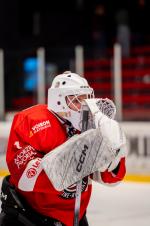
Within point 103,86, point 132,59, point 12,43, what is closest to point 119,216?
point 103,86

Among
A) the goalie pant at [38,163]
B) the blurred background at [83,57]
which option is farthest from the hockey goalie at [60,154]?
the blurred background at [83,57]

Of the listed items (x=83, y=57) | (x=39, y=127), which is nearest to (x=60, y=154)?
(x=39, y=127)

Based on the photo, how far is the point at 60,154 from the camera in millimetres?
1685

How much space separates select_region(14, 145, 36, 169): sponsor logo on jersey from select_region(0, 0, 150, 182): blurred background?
2.90 metres

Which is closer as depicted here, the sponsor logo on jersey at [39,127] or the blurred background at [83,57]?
the sponsor logo on jersey at [39,127]

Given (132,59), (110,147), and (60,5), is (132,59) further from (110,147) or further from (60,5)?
(110,147)

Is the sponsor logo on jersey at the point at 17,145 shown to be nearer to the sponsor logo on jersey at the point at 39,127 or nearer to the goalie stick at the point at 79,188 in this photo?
the sponsor logo on jersey at the point at 39,127

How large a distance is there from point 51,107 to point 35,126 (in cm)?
10

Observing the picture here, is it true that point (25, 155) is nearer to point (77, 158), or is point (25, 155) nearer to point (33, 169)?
point (33, 169)

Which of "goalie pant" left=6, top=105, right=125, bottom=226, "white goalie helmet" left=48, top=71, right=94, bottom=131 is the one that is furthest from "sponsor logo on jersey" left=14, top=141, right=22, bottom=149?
"white goalie helmet" left=48, top=71, right=94, bottom=131

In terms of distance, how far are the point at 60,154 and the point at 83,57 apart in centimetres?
432

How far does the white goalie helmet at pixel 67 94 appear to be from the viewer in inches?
71.9

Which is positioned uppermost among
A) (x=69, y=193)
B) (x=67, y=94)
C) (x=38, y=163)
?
(x=67, y=94)

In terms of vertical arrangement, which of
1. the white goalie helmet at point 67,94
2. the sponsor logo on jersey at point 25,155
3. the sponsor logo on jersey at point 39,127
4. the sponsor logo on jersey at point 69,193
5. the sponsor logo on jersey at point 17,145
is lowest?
the sponsor logo on jersey at point 69,193
